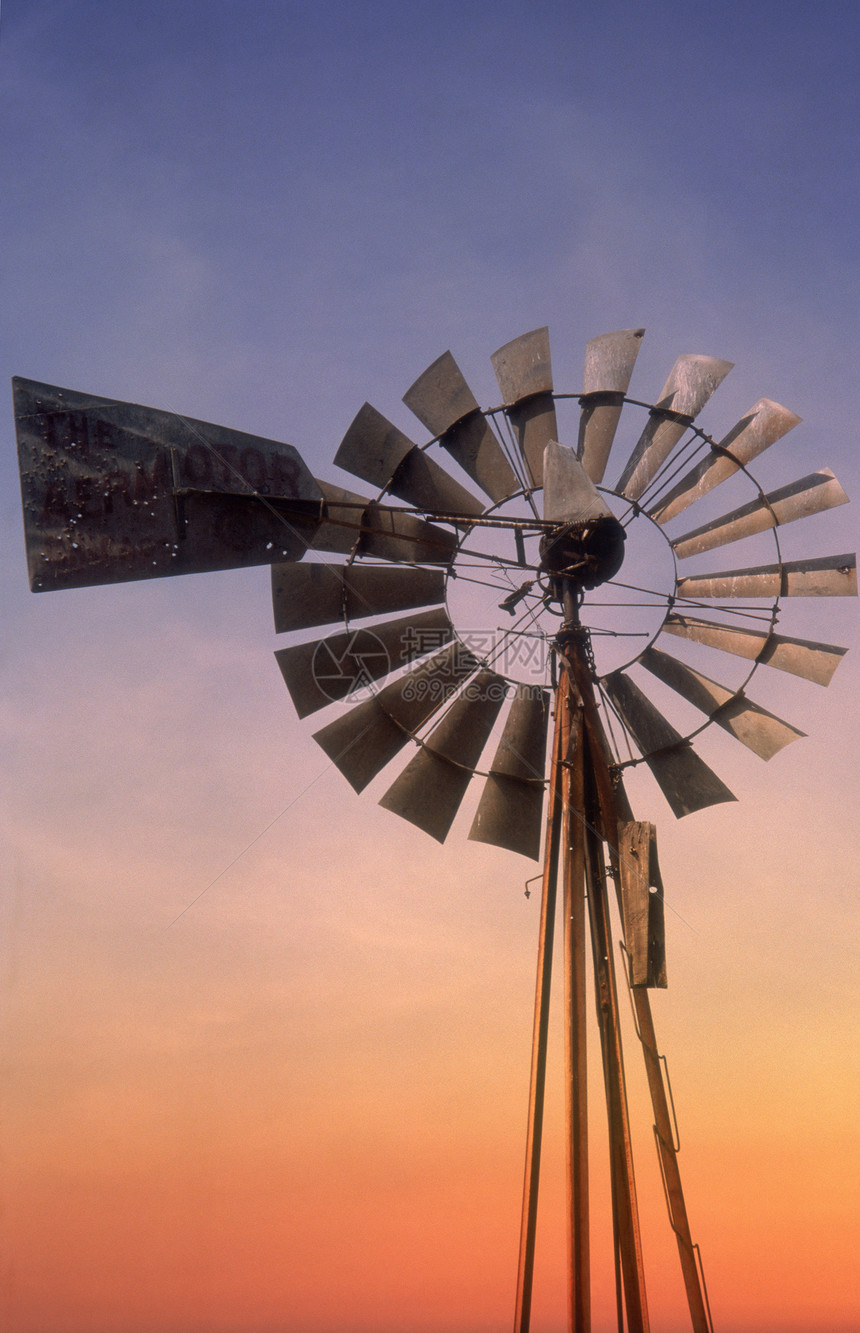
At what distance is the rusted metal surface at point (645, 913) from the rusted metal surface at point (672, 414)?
212cm

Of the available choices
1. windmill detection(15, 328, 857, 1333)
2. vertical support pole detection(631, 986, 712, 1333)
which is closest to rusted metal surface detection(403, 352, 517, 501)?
windmill detection(15, 328, 857, 1333)

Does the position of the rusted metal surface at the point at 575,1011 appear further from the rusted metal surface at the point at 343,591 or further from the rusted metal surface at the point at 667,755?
the rusted metal surface at the point at 343,591

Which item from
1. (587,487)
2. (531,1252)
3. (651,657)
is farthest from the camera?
(651,657)

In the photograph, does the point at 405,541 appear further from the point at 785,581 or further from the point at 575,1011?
the point at 575,1011

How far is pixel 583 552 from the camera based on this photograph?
205 inches

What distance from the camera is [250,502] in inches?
191

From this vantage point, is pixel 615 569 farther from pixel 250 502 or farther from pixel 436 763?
pixel 250 502

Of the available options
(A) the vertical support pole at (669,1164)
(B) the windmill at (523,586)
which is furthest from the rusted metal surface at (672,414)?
(A) the vertical support pole at (669,1164)

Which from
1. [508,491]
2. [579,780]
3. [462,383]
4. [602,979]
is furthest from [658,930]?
[462,383]

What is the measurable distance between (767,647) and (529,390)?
1941mm

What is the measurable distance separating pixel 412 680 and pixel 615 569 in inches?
48.0

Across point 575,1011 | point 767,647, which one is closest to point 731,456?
point 767,647

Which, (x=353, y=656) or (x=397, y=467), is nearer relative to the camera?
(x=353, y=656)

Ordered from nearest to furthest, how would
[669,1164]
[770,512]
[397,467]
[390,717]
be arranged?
1. [669,1164]
2. [390,717]
3. [397,467]
4. [770,512]
